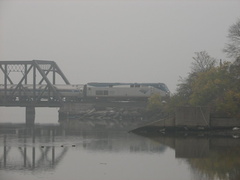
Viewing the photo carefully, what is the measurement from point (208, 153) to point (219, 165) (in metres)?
5.98

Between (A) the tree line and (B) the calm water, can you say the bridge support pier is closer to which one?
(A) the tree line

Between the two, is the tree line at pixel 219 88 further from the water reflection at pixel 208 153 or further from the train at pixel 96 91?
the train at pixel 96 91

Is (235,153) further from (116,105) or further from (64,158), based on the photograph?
(116,105)

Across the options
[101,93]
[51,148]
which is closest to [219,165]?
[51,148]

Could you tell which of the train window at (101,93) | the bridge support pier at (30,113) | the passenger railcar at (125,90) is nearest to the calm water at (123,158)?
the passenger railcar at (125,90)

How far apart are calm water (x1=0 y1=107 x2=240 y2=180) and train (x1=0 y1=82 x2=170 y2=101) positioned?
6081 centimetres

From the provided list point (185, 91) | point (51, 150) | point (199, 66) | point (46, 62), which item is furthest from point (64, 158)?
point (46, 62)

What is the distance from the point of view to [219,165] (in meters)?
33.6

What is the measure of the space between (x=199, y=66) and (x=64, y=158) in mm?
51172

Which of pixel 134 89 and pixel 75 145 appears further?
pixel 134 89

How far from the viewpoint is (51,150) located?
42938 mm

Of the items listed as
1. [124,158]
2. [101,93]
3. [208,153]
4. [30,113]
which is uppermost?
[101,93]

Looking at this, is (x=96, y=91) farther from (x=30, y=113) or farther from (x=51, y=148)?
(x=51, y=148)

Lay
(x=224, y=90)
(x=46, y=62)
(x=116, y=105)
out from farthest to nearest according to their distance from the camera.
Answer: (x=46, y=62) < (x=116, y=105) < (x=224, y=90)
